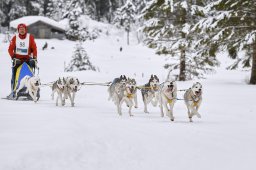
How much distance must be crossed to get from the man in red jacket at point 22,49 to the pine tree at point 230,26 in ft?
29.4

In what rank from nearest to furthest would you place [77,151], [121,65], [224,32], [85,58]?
[77,151] → [224,32] → [85,58] → [121,65]

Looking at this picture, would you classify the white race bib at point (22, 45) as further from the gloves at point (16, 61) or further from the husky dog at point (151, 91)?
the husky dog at point (151, 91)

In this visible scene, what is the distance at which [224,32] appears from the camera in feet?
56.2

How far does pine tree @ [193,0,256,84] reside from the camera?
55.4 ft

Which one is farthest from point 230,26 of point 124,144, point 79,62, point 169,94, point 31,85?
point 79,62

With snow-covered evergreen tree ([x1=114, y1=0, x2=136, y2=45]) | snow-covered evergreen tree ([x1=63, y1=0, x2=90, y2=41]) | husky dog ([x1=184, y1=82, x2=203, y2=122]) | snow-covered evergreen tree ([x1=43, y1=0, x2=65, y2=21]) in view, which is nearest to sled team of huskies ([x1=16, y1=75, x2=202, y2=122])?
husky dog ([x1=184, y1=82, x2=203, y2=122])

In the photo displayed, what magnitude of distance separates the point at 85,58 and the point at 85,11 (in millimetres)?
34248

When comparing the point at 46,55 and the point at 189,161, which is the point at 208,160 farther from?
the point at 46,55

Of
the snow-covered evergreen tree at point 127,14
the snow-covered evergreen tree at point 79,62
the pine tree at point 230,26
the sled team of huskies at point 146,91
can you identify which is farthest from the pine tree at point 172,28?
the snow-covered evergreen tree at point 127,14

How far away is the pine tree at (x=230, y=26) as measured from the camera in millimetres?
16891

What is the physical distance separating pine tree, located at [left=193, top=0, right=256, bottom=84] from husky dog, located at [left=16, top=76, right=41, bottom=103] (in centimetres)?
940

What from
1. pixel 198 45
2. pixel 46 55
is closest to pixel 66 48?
pixel 46 55

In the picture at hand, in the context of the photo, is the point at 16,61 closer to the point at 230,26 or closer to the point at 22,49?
the point at 22,49

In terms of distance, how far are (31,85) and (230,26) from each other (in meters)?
10.6
